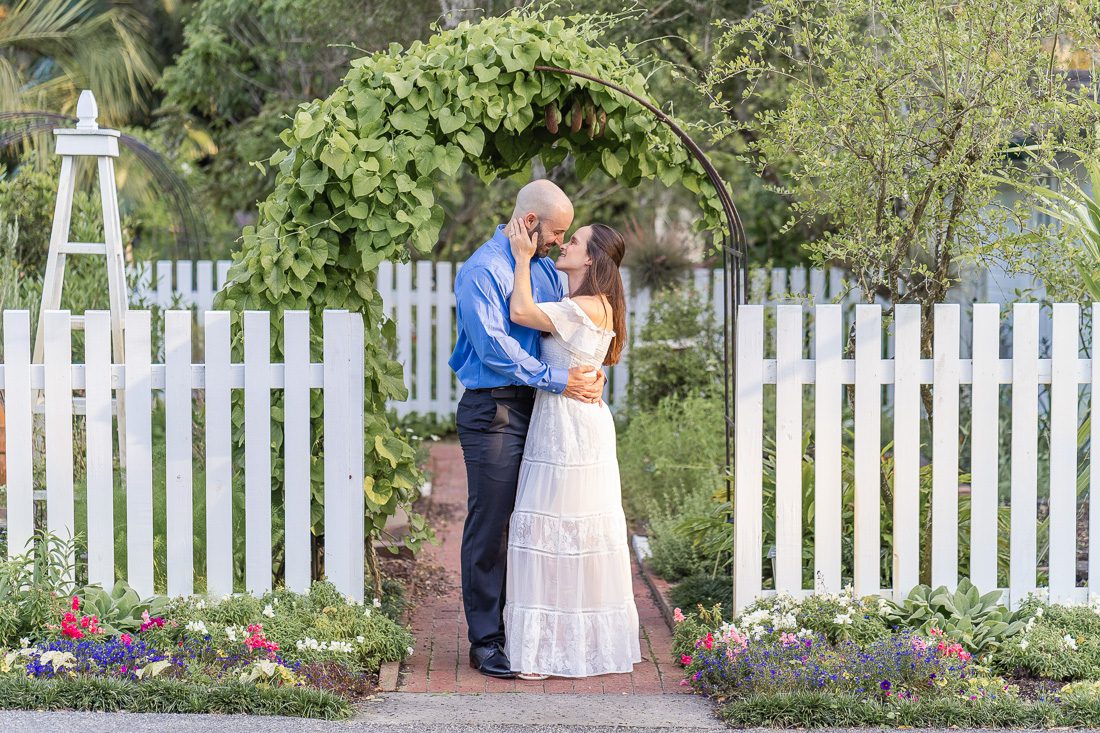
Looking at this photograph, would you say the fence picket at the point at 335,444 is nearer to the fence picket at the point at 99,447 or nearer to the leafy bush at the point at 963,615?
the fence picket at the point at 99,447

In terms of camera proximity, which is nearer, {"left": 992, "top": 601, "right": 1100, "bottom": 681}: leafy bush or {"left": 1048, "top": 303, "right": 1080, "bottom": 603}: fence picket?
{"left": 992, "top": 601, "right": 1100, "bottom": 681}: leafy bush

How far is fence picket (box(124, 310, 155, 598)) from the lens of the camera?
4457 mm

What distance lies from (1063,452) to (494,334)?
2.24 metres

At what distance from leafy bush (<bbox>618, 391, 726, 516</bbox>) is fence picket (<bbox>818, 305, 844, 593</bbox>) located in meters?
1.97

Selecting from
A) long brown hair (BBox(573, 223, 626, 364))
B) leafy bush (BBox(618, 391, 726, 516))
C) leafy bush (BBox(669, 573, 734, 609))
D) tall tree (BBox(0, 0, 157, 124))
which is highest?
tall tree (BBox(0, 0, 157, 124))

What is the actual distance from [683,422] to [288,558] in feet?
14.2

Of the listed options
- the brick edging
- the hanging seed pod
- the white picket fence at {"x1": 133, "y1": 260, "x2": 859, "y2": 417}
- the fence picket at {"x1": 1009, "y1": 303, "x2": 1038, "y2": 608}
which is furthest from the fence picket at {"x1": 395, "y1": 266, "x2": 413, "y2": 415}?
the fence picket at {"x1": 1009, "y1": 303, "x2": 1038, "y2": 608}

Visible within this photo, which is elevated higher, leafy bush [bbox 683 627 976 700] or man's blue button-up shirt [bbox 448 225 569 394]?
man's blue button-up shirt [bbox 448 225 569 394]

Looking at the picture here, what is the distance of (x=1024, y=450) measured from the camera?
4668 mm

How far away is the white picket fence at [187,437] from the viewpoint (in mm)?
4465

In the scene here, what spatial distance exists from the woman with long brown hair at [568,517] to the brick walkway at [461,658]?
0.30ft

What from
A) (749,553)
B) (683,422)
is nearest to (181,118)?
(683,422)

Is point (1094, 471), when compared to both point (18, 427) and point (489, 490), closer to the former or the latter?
point (489, 490)

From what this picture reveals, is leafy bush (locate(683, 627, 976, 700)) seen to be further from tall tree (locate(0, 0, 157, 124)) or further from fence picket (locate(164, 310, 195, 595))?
tall tree (locate(0, 0, 157, 124))
